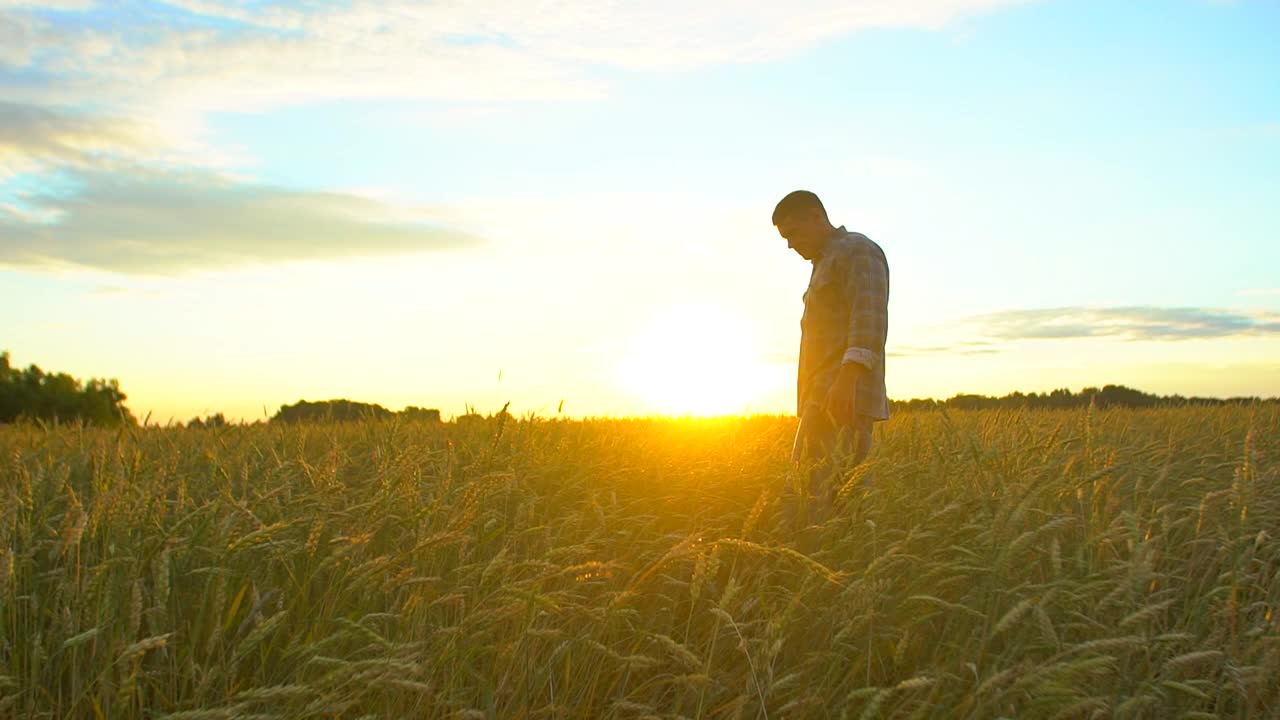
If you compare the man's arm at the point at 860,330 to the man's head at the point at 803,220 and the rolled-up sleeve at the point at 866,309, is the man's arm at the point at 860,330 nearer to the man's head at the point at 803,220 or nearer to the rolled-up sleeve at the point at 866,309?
the rolled-up sleeve at the point at 866,309

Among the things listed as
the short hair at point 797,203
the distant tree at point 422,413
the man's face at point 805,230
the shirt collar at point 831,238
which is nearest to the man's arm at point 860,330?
the shirt collar at point 831,238

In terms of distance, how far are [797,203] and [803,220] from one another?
0.42 feet

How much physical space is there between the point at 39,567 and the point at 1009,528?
13.9 feet

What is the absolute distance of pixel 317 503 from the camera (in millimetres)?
4066

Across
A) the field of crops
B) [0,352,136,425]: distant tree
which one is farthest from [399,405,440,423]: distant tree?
[0,352,136,425]: distant tree

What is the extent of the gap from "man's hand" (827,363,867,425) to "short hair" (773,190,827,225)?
121 centimetres

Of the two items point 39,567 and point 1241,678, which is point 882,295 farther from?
point 39,567

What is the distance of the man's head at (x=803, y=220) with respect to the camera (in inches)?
239

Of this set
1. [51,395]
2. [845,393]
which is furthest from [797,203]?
[51,395]

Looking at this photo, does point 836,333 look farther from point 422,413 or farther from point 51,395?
point 51,395

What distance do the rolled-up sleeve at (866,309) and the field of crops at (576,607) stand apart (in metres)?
0.78

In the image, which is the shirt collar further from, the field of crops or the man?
the field of crops

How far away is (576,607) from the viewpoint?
3209 millimetres

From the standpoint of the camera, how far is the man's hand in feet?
18.3
